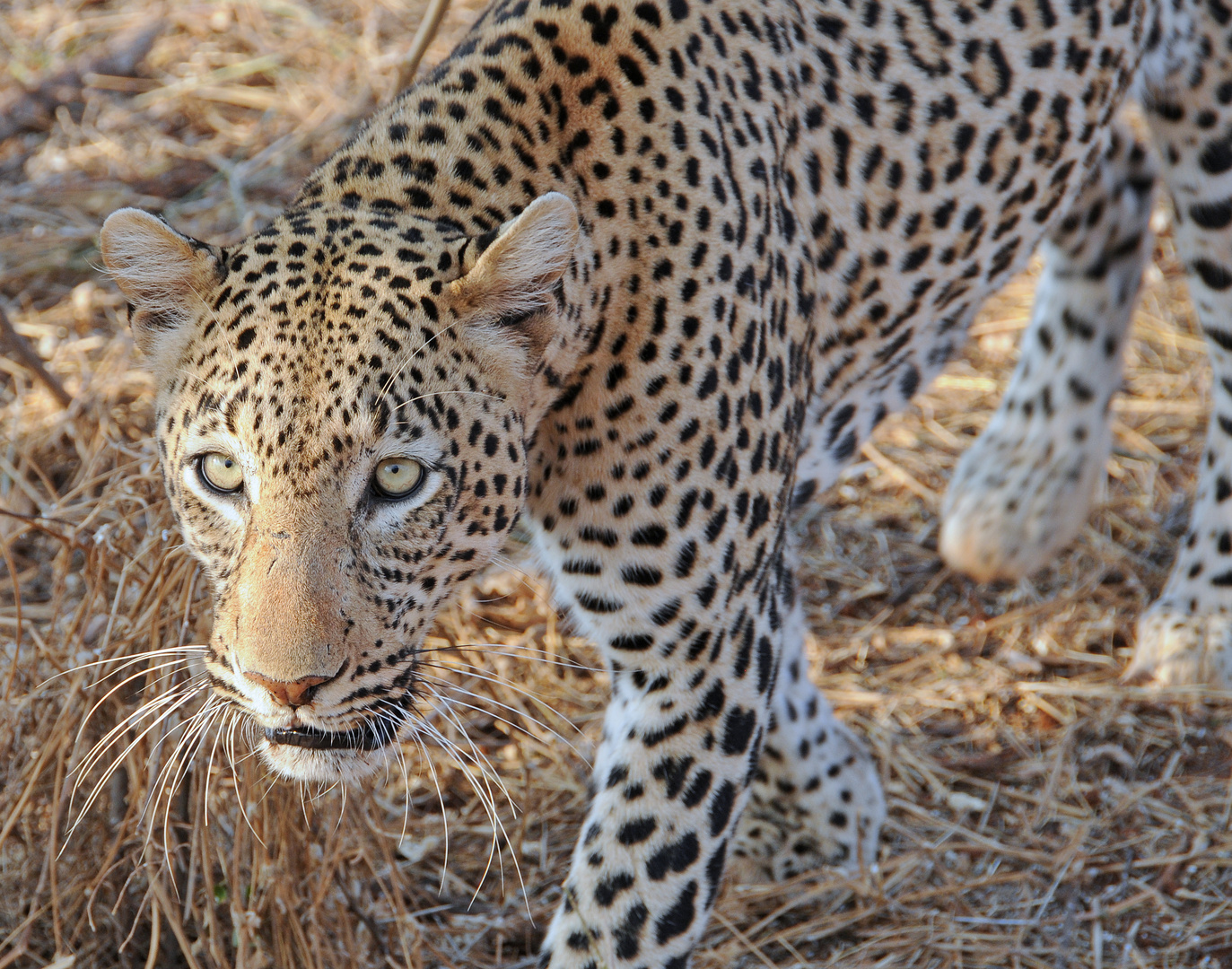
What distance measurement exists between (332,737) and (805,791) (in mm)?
2189

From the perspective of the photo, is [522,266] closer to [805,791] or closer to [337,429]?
[337,429]

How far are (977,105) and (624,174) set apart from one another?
1.34 metres

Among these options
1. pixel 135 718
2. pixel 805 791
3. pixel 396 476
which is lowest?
pixel 805 791

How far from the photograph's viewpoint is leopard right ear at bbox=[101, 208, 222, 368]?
305 cm

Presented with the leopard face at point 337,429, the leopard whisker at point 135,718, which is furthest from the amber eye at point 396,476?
the leopard whisker at point 135,718

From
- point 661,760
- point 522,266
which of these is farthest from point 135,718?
point 522,266

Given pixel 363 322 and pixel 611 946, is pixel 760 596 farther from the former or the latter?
pixel 363 322

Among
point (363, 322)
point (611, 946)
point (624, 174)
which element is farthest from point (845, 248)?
point (611, 946)

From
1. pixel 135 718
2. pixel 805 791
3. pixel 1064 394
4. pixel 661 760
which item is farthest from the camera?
pixel 1064 394

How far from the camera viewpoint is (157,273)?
122 inches

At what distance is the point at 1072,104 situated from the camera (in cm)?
452

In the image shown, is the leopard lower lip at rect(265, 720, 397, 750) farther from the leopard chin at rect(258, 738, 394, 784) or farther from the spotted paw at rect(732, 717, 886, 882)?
the spotted paw at rect(732, 717, 886, 882)

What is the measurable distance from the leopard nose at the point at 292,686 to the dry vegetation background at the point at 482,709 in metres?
0.49

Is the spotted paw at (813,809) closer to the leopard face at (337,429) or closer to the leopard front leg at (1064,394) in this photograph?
the leopard front leg at (1064,394)
